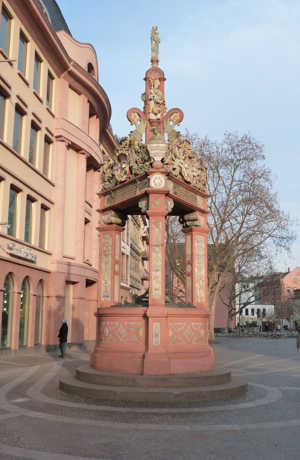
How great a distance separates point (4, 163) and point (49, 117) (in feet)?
20.8

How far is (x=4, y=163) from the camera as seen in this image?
18.9m

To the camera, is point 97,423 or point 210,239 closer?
point 97,423

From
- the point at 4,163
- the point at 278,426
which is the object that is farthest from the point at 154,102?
the point at 4,163

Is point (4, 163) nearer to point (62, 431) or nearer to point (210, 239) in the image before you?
point (62, 431)

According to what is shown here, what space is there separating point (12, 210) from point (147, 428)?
15.6 metres

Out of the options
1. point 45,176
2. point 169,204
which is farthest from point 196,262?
point 45,176

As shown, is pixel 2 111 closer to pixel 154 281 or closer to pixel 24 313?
pixel 24 313

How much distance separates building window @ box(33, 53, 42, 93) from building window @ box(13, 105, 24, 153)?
8.76ft

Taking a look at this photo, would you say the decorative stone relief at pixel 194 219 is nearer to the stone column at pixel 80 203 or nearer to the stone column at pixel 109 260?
the stone column at pixel 109 260

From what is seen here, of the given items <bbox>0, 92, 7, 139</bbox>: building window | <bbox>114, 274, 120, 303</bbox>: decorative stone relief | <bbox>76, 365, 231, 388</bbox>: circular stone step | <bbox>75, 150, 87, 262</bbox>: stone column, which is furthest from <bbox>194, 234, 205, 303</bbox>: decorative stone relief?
<bbox>75, 150, 87, 262</bbox>: stone column

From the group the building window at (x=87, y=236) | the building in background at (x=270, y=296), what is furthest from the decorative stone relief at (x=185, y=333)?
the building in background at (x=270, y=296)

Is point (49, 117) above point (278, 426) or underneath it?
above

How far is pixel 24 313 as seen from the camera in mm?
21188

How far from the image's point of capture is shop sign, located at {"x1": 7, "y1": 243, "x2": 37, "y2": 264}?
1907 centimetres
